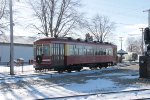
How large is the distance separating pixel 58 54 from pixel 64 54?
34.4 inches

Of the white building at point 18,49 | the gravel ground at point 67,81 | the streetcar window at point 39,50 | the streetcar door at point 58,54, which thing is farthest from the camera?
the white building at point 18,49

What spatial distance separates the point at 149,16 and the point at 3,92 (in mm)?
46842

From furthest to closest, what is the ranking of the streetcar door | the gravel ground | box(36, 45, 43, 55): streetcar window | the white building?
the white building
box(36, 45, 43, 55): streetcar window
the streetcar door
the gravel ground

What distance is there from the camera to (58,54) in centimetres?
3062

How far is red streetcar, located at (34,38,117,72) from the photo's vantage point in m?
29.9

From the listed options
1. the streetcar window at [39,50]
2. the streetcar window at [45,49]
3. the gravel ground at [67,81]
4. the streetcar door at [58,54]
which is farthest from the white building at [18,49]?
the gravel ground at [67,81]

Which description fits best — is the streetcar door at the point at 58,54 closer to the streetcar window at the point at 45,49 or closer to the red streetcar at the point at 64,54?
the red streetcar at the point at 64,54

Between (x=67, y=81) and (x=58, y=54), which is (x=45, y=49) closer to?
(x=58, y=54)

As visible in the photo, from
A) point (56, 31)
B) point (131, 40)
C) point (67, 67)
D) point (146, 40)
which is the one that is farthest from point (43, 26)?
point (131, 40)

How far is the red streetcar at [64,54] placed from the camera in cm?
2988

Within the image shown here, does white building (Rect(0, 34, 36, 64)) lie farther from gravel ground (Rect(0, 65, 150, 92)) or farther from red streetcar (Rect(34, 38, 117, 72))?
gravel ground (Rect(0, 65, 150, 92))

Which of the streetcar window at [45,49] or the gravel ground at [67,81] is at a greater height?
the streetcar window at [45,49]

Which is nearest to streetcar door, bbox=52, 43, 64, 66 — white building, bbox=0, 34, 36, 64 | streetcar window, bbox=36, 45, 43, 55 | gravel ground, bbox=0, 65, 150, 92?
streetcar window, bbox=36, 45, 43, 55

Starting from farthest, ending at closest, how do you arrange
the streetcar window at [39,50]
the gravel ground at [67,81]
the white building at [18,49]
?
the white building at [18,49], the streetcar window at [39,50], the gravel ground at [67,81]
